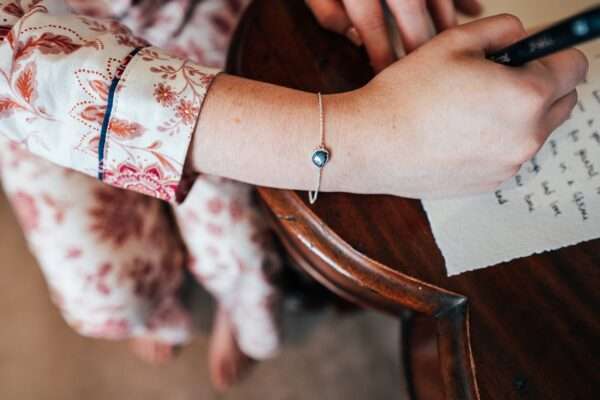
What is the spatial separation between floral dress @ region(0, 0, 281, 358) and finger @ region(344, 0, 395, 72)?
0.41 ft

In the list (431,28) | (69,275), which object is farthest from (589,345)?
(69,275)

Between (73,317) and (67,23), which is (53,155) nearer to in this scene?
(67,23)

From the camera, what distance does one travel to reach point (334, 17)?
43 centimetres

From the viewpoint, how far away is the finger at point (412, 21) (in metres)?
0.38

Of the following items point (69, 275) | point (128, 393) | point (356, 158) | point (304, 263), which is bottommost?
point (128, 393)

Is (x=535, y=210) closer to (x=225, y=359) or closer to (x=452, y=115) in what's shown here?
(x=452, y=115)

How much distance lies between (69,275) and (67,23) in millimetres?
312

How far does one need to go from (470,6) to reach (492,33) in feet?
Result: 0.33

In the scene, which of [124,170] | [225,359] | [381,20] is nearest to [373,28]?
[381,20]

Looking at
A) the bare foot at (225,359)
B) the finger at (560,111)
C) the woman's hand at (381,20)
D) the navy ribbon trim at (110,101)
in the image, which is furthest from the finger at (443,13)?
the bare foot at (225,359)

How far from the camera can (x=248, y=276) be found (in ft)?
2.20

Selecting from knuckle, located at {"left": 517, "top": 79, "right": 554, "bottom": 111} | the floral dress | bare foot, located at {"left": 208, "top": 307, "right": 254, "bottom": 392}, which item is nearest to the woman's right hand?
knuckle, located at {"left": 517, "top": 79, "right": 554, "bottom": 111}

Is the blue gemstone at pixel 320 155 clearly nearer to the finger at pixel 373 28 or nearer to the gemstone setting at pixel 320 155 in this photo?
the gemstone setting at pixel 320 155

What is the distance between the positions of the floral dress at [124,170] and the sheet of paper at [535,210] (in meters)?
0.20
